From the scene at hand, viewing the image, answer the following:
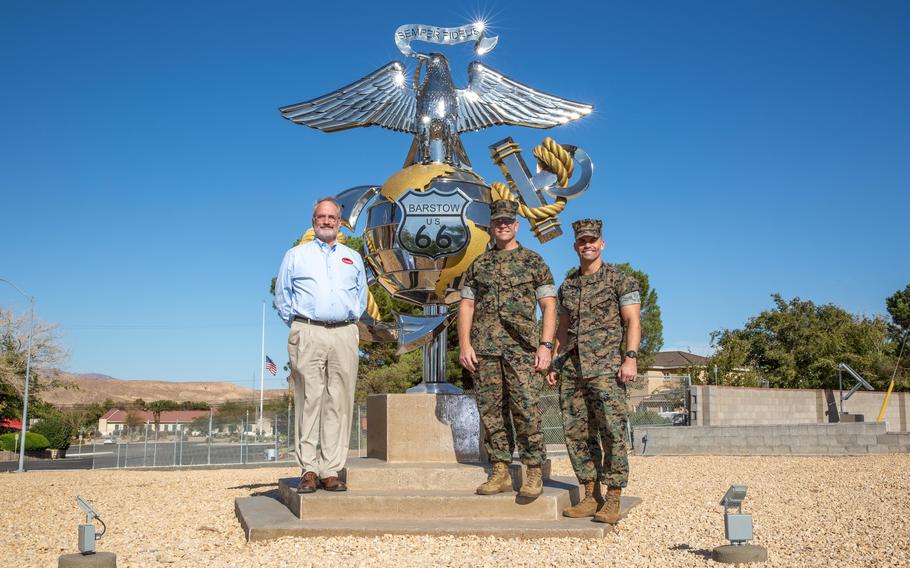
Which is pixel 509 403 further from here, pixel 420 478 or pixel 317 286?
pixel 317 286

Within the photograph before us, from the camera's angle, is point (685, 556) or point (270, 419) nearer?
point (685, 556)

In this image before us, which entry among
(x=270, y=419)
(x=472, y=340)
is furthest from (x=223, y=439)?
(x=472, y=340)

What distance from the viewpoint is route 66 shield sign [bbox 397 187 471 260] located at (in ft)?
23.0

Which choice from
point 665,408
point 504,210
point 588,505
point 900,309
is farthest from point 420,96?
point 900,309

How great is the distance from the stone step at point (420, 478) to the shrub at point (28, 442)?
32246 mm

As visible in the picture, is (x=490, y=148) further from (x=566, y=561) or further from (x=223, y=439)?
(x=223, y=439)

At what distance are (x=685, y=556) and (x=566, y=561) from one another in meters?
0.78

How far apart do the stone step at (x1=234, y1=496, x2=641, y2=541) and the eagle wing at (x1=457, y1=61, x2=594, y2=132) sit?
4.67m

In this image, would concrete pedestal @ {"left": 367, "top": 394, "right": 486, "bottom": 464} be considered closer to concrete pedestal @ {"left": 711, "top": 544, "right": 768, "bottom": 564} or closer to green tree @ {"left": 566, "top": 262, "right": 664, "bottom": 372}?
concrete pedestal @ {"left": 711, "top": 544, "right": 768, "bottom": 564}

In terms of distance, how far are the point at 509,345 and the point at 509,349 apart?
31 millimetres

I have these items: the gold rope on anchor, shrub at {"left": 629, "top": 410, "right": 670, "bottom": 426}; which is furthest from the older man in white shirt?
shrub at {"left": 629, "top": 410, "right": 670, "bottom": 426}

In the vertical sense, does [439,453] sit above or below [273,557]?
above

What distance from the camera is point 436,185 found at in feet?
23.2

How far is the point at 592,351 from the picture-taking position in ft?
15.8
